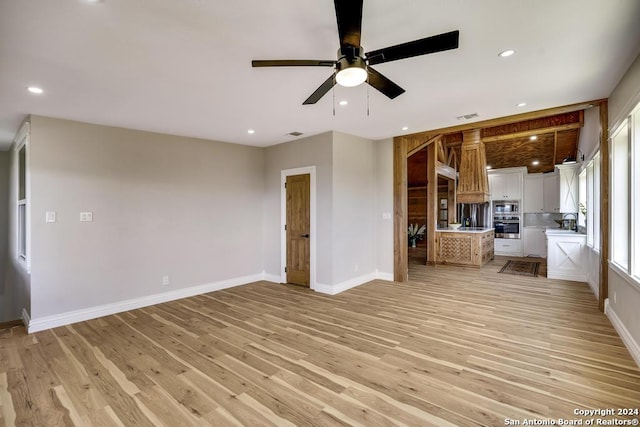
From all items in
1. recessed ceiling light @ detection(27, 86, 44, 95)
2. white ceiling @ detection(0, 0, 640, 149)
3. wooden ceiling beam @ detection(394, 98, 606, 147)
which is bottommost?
recessed ceiling light @ detection(27, 86, 44, 95)

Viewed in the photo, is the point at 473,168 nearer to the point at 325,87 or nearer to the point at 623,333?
the point at 623,333

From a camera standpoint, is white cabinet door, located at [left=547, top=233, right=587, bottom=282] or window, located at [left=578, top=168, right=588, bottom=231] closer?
white cabinet door, located at [left=547, top=233, right=587, bottom=282]

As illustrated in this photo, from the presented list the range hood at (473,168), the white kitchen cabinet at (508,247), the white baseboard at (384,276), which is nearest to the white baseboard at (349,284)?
the white baseboard at (384,276)

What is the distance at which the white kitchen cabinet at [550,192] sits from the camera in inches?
346

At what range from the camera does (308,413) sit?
208 cm

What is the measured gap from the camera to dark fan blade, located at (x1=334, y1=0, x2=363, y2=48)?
62.4 inches

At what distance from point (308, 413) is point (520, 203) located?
952 cm

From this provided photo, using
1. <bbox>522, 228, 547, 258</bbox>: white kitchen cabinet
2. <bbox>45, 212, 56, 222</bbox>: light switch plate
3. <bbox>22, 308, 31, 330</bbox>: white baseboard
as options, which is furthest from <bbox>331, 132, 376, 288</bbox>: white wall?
<bbox>522, 228, 547, 258</bbox>: white kitchen cabinet

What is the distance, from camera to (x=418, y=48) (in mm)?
1865

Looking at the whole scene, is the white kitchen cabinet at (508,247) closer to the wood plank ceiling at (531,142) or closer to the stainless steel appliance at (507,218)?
the stainless steel appliance at (507,218)

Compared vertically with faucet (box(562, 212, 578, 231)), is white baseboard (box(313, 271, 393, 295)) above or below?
below

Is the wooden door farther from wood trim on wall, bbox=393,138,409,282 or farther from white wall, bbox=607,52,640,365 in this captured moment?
white wall, bbox=607,52,640,365

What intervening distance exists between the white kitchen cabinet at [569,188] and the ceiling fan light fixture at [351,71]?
665 centimetres

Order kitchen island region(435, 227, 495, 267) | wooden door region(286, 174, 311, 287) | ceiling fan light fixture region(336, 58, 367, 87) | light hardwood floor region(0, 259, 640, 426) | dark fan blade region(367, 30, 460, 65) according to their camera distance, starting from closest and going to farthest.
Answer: dark fan blade region(367, 30, 460, 65) → ceiling fan light fixture region(336, 58, 367, 87) → light hardwood floor region(0, 259, 640, 426) → wooden door region(286, 174, 311, 287) → kitchen island region(435, 227, 495, 267)
